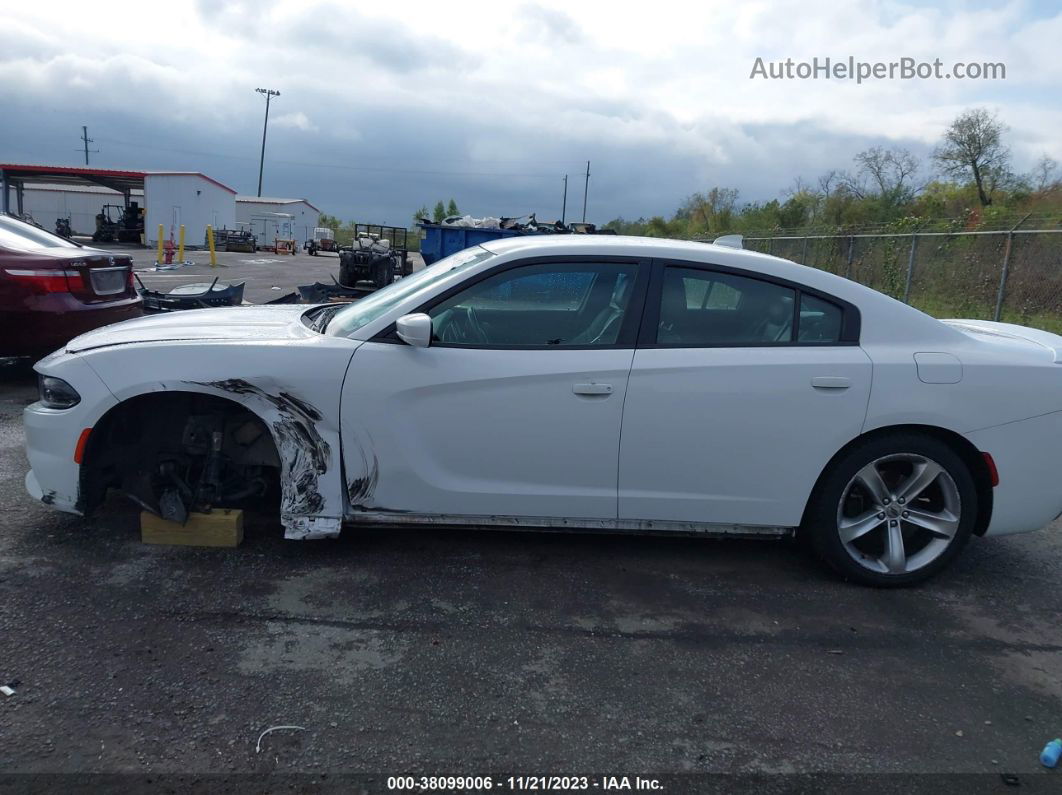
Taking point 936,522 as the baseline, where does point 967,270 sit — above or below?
above

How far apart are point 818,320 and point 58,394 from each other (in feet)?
11.8

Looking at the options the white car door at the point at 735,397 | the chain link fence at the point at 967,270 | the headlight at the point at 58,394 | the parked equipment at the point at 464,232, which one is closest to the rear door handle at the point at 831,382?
the white car door at the point at 735,397

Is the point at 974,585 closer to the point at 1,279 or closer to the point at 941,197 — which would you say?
the point at 1,279

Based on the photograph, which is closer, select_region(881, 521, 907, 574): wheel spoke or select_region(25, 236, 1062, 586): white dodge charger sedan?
select_region(25, 236, 1062, 586): white dodge charger sedan

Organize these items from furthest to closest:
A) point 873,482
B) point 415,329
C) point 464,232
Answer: point 464,232
point 873,482
point 415,329

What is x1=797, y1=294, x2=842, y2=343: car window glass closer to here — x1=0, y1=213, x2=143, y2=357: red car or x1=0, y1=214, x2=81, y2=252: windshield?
x1=0, y1=213, x2=143, y2=357: red car

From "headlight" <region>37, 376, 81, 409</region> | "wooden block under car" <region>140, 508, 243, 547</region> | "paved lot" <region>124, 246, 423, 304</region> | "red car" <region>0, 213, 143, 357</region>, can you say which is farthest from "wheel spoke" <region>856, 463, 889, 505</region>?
"paved lot" <region>124, 246, 423, 304</region>

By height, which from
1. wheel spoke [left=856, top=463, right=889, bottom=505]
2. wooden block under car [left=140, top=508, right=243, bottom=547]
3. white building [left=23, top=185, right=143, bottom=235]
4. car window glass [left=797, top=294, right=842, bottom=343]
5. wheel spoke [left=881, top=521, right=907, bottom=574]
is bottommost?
wooden block under car [left=140, top=508, right=243, bottom=547]

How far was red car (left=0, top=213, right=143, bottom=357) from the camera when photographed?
6727mm

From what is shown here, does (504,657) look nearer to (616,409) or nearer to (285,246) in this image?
(616,409)

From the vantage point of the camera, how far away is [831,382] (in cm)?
387

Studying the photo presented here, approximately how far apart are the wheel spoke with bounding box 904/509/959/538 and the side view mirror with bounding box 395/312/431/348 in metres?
2.43

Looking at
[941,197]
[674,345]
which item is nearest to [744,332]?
[674,345]

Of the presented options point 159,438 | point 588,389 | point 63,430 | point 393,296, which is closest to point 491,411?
point 588,389
